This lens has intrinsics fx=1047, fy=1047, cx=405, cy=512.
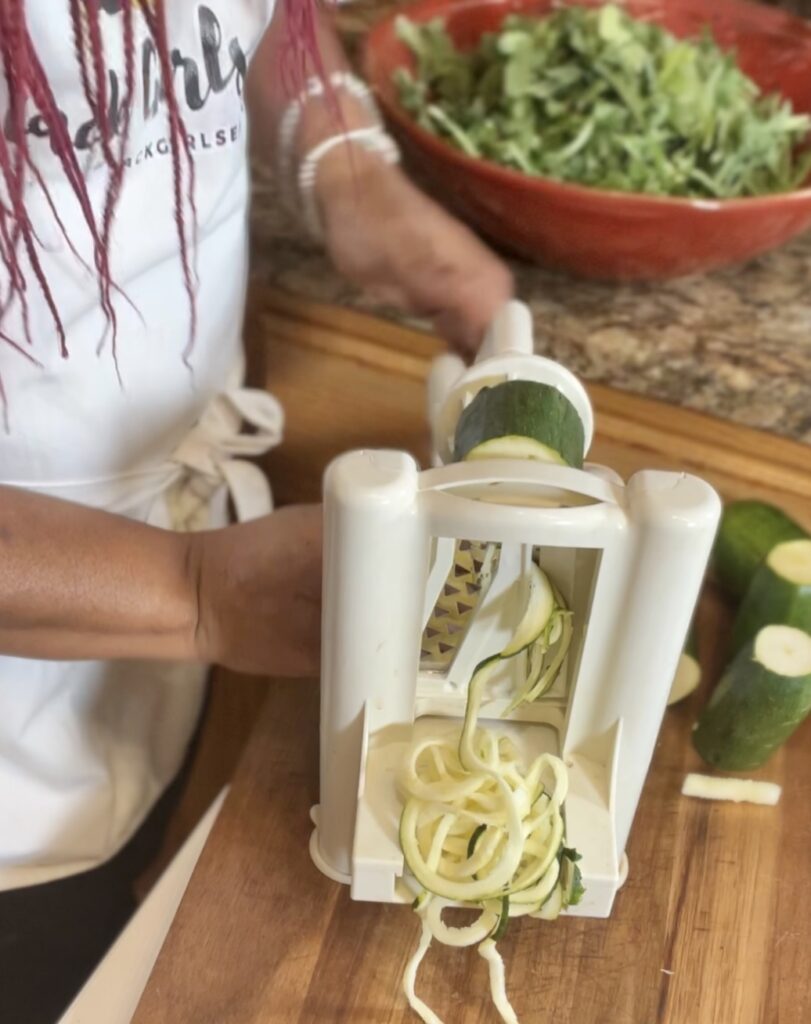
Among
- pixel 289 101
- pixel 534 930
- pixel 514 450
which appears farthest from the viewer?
pixel 289 101

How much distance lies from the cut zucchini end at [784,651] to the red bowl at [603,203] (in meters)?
0.31

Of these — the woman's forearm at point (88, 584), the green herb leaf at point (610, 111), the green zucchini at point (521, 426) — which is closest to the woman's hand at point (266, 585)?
the woman's forearm at point (88, 584)

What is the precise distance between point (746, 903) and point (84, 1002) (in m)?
0.38

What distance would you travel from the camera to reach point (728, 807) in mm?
653

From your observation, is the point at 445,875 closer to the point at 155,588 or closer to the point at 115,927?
the point at 155,588

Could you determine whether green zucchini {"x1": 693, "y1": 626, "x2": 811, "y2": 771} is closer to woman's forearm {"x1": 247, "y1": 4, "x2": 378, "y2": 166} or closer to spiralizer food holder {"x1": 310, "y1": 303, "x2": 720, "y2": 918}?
→ spiralizer food holder {"x1": 310, "y1": 303, "x2": 720, "y2": 918}

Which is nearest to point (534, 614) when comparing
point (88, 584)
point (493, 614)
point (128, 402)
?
point (493, 614)

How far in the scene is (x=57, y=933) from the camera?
2.56 feet

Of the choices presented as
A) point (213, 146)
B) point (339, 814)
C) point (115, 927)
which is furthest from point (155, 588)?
point (115, 927)

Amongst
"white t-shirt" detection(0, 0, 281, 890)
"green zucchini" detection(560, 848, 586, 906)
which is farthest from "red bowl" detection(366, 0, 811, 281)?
"green zucchini" detection(560, 848, 586, 906)

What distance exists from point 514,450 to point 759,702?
27cm

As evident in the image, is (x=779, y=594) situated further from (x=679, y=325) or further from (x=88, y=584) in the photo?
(x=88, y=584)

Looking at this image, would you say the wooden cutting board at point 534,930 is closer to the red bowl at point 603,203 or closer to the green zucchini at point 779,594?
the green zucchini at point 779,594

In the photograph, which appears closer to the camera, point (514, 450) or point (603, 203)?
point (514, 450)
